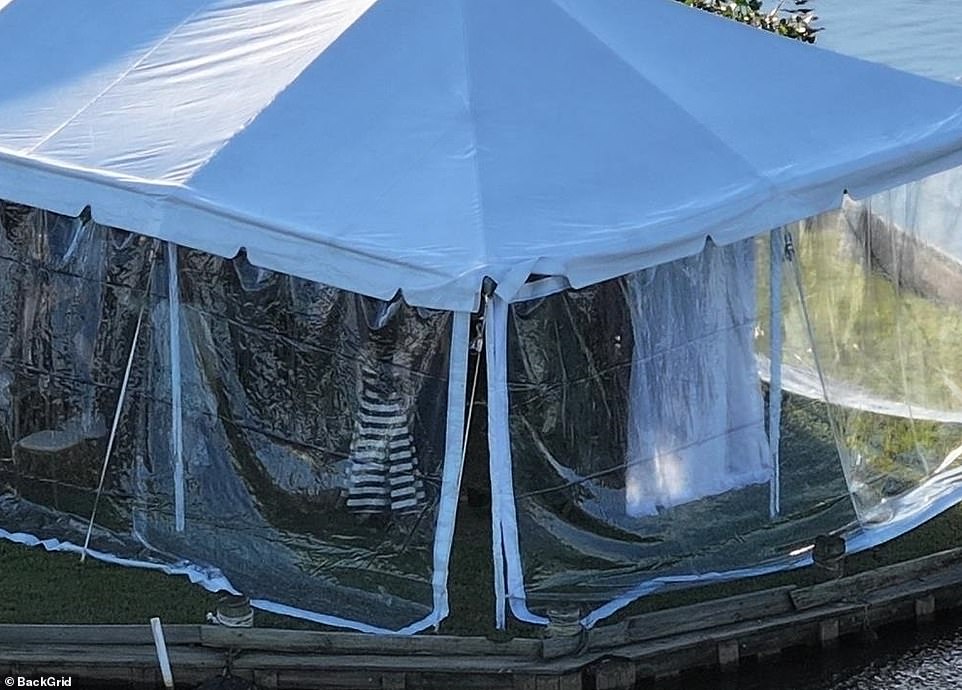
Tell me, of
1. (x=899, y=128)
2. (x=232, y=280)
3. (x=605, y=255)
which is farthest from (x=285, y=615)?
(x=899, y=128)

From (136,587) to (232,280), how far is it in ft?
5.55

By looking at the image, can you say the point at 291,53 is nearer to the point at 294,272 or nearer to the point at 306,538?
the point at 294,272

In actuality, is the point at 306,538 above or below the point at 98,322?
below

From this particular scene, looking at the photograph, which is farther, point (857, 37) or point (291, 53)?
point (857, 37)

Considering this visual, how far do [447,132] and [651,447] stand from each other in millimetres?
1878

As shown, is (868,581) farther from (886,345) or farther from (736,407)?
(886,345)

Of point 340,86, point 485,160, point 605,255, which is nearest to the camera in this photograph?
point 605,255

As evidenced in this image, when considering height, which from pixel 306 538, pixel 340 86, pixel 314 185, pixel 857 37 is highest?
pixel 857 37

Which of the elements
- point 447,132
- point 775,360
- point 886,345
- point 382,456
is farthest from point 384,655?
point 886,345

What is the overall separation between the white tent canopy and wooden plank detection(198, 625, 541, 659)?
5.38 ft

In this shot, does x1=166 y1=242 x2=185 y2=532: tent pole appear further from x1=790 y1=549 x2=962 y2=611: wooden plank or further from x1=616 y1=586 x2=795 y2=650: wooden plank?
x1=790 y1=549 x2=962 y2=611: wooden plank

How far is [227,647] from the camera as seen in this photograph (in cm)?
838

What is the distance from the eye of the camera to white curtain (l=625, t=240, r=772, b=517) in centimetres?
899

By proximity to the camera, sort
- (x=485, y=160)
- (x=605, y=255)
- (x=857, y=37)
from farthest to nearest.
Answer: (x=857, y=37), (x=485, y=160), (x=605, y=255)
